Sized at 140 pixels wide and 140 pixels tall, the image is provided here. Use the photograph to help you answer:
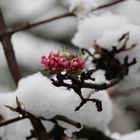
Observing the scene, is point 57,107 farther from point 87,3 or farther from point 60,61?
point 87,3

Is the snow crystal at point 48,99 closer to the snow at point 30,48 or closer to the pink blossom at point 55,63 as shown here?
the pink blossom at point 55,63

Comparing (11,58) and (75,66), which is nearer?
(75,66)

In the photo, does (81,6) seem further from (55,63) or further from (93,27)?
(55,63)

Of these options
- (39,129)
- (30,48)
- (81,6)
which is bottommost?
(39,129)

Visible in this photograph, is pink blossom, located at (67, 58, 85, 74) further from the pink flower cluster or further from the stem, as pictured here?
the stem

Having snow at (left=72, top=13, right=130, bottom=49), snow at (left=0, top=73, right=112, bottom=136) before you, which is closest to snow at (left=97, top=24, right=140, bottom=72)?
snow at (left=72, top=13, right=130, bottom=49)

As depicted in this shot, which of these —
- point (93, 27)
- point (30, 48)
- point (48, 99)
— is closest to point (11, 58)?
point (48, 99)

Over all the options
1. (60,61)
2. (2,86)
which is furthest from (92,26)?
(2,86)
